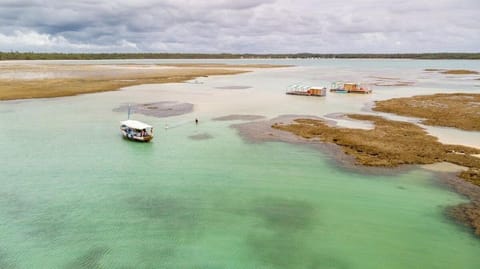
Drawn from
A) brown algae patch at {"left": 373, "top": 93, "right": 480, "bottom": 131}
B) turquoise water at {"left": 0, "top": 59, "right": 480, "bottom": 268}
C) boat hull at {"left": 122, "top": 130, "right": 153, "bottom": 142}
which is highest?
brown algae patch at {"left": 373, "top": 93, "right": 480, "bottom": 131}

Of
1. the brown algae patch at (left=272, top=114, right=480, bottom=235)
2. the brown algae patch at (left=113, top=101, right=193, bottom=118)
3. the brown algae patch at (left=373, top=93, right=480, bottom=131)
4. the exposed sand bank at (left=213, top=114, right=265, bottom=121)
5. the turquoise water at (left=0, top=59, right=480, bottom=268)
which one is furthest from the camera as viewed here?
the brown algae patch at (left=113, top=101, right=193, bottom=118)

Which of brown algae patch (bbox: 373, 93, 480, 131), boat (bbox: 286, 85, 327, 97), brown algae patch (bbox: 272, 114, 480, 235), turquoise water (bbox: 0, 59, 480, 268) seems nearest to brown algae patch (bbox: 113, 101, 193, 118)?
turquoise water (bbox: 0, 59, 480, 268)

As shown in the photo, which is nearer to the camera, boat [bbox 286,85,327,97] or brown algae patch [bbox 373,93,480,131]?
brown algae patch [bbox 373,93,480,131]

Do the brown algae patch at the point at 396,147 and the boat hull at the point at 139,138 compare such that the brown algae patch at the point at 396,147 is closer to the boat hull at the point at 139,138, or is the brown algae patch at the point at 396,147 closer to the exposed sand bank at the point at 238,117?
the exposed sand bank at the point at 238,117

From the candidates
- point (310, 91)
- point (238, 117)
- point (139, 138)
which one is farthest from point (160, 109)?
point (310, 91)

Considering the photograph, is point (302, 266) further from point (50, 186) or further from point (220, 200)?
point (50, 186)

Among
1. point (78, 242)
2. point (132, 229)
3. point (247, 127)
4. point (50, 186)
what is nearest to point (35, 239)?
point (78, 242)

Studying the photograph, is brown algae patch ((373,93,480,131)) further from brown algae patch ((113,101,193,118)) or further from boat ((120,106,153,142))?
boat ((120,106,153,142))

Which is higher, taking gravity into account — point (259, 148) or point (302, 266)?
point (259, 148)
